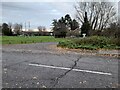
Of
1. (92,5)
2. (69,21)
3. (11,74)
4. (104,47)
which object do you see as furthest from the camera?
(69,21)

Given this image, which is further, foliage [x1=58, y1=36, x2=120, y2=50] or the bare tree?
the bare tree

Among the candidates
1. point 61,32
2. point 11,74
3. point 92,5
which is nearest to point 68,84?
point 11,74

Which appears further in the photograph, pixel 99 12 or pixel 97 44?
pixel 99 12

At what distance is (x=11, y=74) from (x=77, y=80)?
7.59 feet

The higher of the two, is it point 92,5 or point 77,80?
point 92,5

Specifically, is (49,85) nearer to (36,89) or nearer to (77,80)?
(36,89)

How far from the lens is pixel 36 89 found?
16.8ft

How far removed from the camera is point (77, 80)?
6086mm

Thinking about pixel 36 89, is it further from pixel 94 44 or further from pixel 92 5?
pixel 92 5

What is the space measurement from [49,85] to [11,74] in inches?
73.7

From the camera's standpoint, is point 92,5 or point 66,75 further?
point 92,5

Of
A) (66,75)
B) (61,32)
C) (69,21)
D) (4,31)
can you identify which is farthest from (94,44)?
(69,21)

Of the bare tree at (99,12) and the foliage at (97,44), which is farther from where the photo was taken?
the bare tree at (99,12)

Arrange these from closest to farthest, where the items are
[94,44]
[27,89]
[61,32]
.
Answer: [27,89], [94,44], [61,32]
